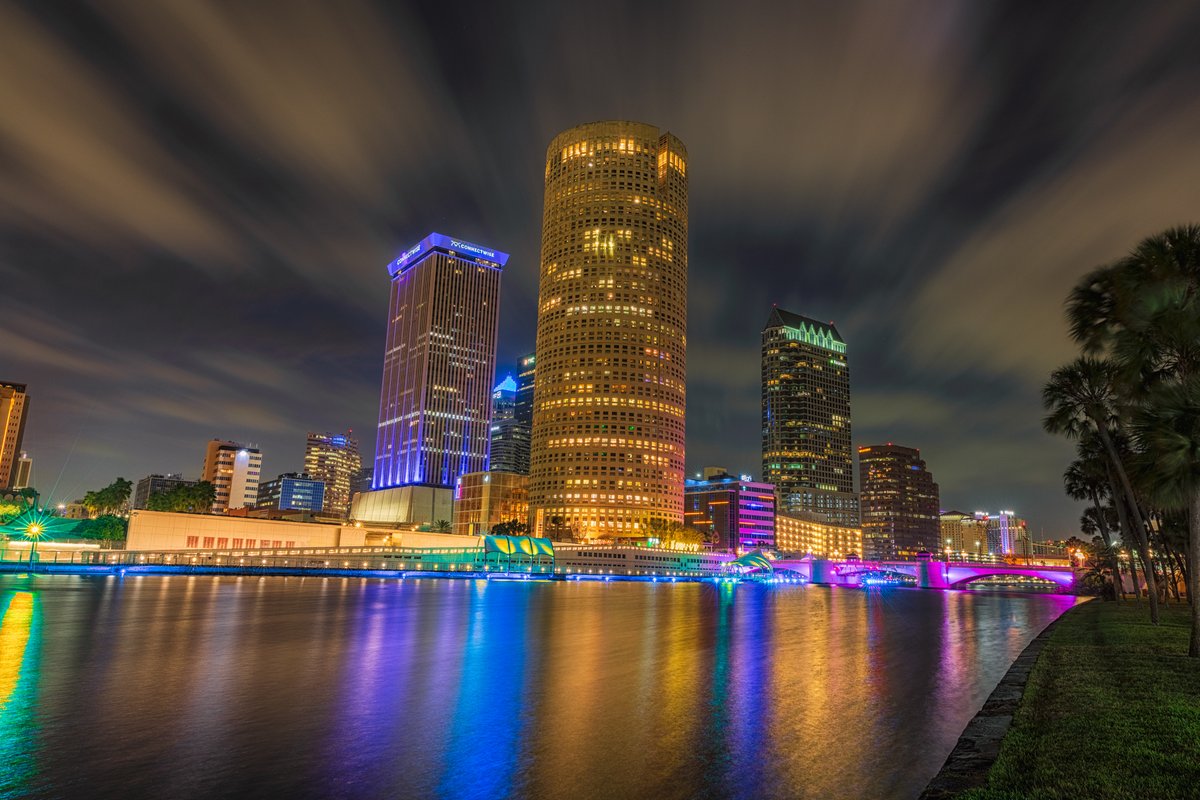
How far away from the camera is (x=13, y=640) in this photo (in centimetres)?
2972

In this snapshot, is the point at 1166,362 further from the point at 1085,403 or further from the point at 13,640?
the point at 13,640

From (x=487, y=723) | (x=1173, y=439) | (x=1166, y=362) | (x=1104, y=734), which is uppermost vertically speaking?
(x=1166, y=362)

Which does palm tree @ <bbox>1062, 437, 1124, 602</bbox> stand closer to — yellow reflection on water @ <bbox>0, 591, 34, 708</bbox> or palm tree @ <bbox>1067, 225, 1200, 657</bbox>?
palm tree @ <bbox>1067, 225, 1200, 657</bbox>

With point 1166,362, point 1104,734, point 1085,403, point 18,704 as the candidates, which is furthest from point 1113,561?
point 18,704

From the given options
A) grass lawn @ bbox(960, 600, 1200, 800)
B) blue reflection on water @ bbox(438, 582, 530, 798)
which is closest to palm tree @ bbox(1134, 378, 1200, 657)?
grass lawn @ bbox(960, 600, 1200, 800)

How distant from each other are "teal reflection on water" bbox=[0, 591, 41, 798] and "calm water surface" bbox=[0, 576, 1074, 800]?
0.08 metres

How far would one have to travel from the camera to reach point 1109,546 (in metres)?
94.1

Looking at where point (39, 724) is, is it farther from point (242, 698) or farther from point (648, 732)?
point (648, 732)

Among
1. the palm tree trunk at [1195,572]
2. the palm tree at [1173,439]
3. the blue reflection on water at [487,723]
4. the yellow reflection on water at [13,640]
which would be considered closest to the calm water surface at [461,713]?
the blue reflection on water at [487,723]

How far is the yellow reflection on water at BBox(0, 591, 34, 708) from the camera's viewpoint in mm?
20359

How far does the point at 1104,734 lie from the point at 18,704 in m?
24.9

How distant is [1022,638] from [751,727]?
1478 inches

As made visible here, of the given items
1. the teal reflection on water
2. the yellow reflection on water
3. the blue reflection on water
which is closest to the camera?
the teal reflection on water

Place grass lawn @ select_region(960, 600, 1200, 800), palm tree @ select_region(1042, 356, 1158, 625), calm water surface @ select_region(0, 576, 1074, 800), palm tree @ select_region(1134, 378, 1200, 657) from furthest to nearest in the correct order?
palm tree @ select_region(1042, 356, 1158, 625)
palm tree @ select_region(1134, 378, 1200, 657)
calm water surface @ select_region(0, 576, 1074, 800)
grass lawn @ select_region(960, 600, 1200, 800)
